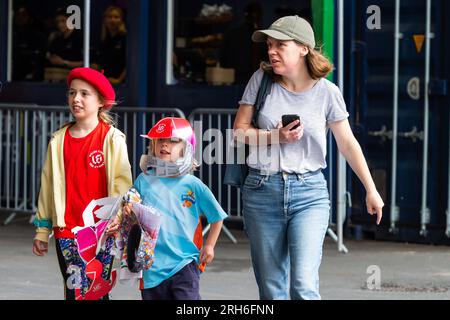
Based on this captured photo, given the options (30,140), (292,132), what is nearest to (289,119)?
(292,132)

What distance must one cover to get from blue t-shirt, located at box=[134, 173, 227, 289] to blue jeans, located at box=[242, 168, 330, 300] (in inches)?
8.5

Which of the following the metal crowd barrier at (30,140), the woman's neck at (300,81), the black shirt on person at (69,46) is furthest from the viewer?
the black shirt on person at (69,46)

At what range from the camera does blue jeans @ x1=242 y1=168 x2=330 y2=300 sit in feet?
19.5

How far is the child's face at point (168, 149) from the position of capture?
19.7 ft

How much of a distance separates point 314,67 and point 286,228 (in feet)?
2.76

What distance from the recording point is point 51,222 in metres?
6.51

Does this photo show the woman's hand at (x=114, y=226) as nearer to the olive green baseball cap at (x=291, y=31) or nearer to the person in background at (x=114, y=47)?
the olive green baseball cap at (x=291, y=31)

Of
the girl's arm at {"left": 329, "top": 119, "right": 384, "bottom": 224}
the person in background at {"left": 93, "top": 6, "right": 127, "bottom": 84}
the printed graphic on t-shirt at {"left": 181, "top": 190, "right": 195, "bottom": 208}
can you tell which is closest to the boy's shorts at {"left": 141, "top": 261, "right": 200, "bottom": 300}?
the printed graphic on t-shirt at {"left": 181, "top": 190, "right": 195, "bottom": 208}

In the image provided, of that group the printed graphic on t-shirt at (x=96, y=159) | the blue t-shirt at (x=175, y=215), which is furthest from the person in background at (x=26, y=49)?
the blue t-shirt at (x=175, y=215)

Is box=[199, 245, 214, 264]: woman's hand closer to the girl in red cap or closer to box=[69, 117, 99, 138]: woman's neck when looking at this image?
the girl in red cap
